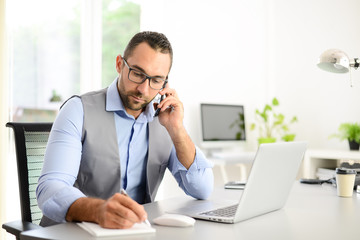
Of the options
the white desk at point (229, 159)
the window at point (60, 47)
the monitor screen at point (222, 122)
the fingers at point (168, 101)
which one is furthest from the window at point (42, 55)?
the fingers at point (168, 101)

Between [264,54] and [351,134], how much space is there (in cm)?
124

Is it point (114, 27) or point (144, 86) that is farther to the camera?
point (114, 27)

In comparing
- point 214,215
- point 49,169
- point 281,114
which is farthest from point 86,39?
point 214,215

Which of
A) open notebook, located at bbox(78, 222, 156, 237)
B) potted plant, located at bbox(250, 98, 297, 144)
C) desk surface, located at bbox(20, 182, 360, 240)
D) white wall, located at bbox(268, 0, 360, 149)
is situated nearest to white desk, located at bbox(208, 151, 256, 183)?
potted plant, located at bbox(250, 98, 297, 144)

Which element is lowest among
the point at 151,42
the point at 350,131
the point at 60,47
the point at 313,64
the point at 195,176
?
the point at 195,176

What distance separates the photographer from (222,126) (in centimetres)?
432

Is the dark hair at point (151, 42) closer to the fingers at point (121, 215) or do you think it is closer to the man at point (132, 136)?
the man at point (132, 136)

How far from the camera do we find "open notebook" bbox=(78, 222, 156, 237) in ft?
3.62

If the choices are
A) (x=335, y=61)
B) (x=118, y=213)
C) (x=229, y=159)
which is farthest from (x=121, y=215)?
(x=229, y=159)

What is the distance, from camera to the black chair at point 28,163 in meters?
1.79

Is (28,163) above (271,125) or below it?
below

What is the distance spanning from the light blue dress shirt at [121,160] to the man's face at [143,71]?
0.17ft

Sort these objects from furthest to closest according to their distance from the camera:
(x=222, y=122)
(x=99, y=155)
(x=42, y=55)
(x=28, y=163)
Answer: (x=222, y=122) → (x=42, y=55) → (x=28, y=163) → (x=99, y=155)

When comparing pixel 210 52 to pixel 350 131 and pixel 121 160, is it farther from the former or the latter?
pixel 121 160
